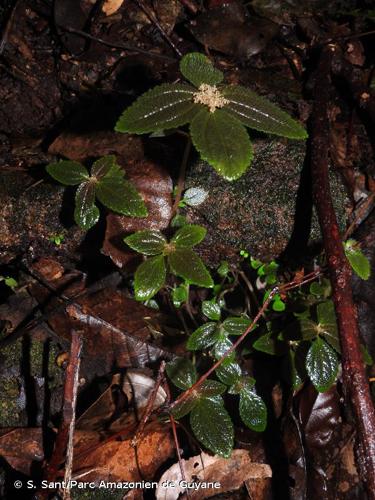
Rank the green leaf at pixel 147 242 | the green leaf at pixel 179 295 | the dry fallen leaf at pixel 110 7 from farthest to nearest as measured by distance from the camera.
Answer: the dry fallen leaf at pixel 110 7 → the green leaf at pixel 179 295 → the green leaf at pixel 147 242

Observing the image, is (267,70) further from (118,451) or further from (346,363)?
(118,451)

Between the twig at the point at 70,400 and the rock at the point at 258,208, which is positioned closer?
the twig at the point at 70,400

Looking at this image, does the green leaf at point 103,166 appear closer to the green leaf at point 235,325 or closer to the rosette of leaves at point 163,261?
the rosette of leaves at point 163,261

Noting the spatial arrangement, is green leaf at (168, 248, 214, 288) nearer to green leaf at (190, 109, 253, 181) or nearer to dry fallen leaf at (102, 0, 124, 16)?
green leaf at (190, 109, 253, 181)

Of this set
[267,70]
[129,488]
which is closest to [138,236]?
[129,488]

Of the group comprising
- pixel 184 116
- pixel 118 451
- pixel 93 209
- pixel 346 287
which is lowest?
pixel 118 451

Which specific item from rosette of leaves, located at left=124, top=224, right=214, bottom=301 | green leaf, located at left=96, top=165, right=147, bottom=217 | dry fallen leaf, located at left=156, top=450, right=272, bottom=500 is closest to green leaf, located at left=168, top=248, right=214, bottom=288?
rosette of leaves, located at left=124, top=224, right=214, bottom=301

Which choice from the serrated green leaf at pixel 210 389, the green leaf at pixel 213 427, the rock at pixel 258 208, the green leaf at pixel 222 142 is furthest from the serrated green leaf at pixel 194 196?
the green leaf at pixel 213 427
